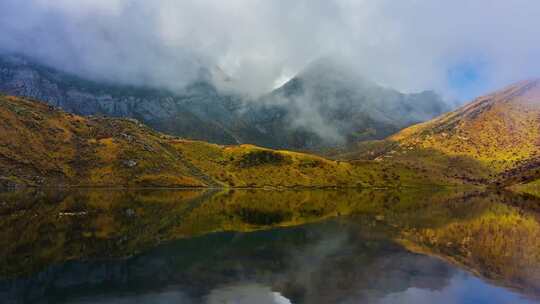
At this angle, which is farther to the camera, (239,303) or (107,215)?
(107,215)

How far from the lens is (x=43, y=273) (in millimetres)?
39281

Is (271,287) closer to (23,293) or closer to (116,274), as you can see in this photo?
(116,274)

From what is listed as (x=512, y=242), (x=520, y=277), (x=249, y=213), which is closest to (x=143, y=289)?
(x=520, y=277)

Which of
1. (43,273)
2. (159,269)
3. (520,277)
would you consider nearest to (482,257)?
(520,277)

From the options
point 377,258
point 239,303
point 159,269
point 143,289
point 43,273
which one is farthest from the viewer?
point 377,258

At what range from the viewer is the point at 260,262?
155 feet

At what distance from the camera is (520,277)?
41.6 metres

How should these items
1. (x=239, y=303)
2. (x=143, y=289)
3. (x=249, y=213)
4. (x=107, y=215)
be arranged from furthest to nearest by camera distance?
1. (x=249, y=213)
2. (x=107, y=215)
3. (x=143, y=289)
4. (x=239, y=303)

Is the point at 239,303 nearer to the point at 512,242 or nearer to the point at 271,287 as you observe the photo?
the point at 271,287

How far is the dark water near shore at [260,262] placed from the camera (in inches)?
1334

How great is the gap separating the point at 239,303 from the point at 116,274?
15.0 meters

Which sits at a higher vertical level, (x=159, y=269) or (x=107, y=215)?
(x=107, y=215)

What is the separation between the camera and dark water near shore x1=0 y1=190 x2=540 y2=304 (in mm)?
33875

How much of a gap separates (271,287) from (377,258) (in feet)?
62.0
